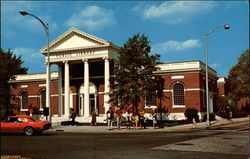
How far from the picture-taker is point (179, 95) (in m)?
44.2

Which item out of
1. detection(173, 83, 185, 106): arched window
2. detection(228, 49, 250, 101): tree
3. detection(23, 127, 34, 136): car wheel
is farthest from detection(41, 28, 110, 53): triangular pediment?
detection(228, 49, 250, 101): tree

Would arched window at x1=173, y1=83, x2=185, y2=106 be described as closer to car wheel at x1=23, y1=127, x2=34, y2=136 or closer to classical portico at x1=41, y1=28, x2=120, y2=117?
classical portico at x1=41, y1=28, x2=120, y2=117

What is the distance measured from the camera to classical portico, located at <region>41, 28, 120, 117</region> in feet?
Result: 142

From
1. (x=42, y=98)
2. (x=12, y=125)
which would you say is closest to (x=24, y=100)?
(x=42, y=98)

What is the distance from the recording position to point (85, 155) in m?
11.0

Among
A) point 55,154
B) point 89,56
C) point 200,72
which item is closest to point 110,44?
point 89,56

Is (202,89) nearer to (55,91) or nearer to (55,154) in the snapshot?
(55,91)

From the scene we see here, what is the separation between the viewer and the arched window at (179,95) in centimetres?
4400

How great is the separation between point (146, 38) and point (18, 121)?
1687cm

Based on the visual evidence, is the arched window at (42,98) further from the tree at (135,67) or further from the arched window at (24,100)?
the tree at (135,67)

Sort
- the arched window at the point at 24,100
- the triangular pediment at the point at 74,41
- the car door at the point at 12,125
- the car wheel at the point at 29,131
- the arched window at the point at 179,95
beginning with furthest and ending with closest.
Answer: the arched window at the point at 24,100
the arched window at the point at 179,95
the triangular pediment at the point at 74,41
the car door at the point at 12,125
the car wheel at the point at 29,131

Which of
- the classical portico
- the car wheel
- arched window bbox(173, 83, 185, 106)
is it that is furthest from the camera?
arched window bbox(173, 83, 185, 106)

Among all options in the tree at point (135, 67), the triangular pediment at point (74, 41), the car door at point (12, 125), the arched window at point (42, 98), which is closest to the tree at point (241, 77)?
the triangular pediment at point (74, 41)

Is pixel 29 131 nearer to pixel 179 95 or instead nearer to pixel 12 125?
pixel 12 125
